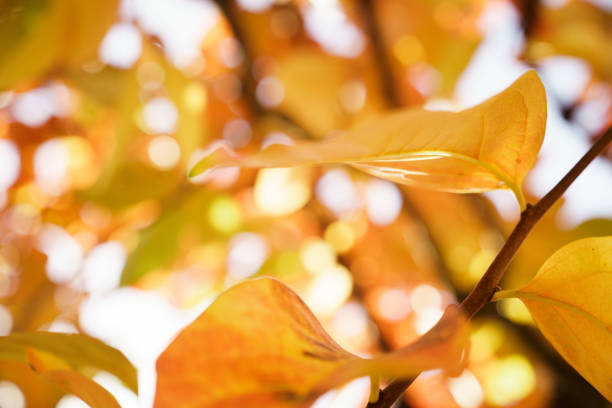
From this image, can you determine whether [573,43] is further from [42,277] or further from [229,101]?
[42,277]

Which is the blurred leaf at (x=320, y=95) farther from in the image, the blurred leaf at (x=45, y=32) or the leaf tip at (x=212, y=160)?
the leaf tip at (x=212, y=160)

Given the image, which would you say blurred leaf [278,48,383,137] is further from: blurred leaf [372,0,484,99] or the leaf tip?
the leaf tip

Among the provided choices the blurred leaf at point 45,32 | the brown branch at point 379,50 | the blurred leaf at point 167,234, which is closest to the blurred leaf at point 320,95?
the brown branch at point 379,50

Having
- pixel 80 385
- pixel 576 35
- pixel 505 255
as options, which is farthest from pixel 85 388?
pixel 576 35

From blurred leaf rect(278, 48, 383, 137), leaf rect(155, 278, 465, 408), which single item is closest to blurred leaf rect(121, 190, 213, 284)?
blurred leaf rect(278, 48, 383, 137)

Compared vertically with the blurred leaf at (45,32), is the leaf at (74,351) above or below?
below

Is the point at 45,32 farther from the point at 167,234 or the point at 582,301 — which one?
the point at 582,301
